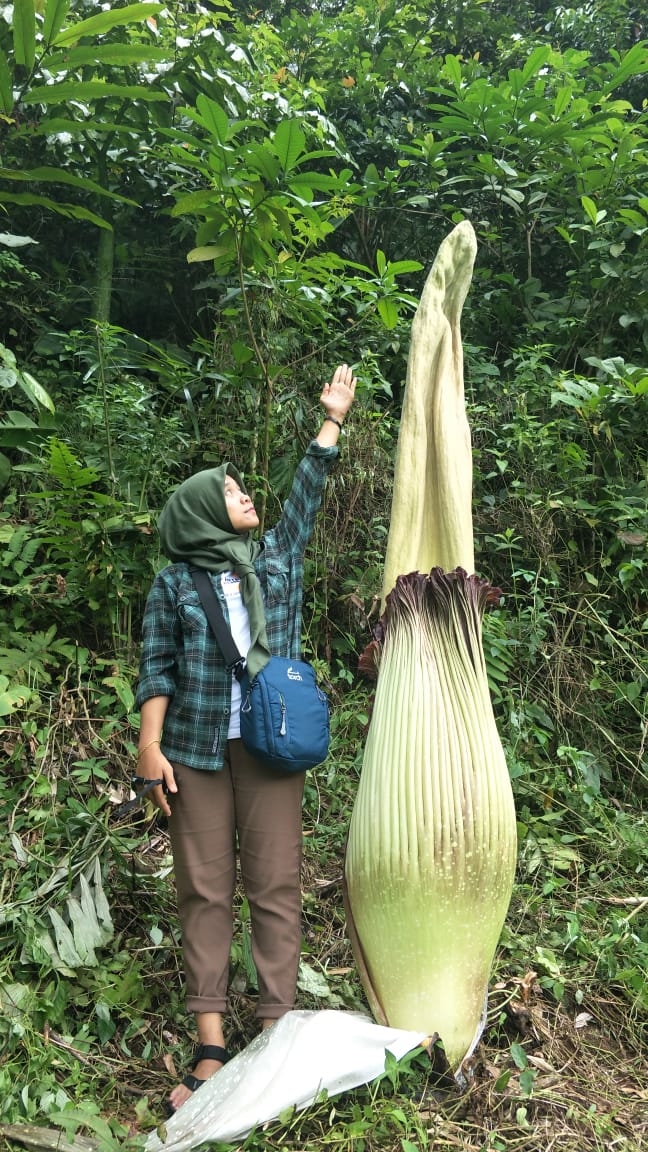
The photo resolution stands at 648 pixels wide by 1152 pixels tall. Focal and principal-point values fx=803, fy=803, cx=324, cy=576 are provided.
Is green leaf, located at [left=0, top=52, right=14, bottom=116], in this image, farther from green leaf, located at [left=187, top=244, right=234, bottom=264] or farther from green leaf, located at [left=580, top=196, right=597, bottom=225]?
green leaf, located at [left=580, top=196, right=597, bottom=225]

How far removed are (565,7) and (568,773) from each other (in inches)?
249

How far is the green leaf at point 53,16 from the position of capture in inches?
76.8

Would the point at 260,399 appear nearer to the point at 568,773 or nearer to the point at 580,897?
the point at 568,773

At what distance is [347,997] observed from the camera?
2.33 meters

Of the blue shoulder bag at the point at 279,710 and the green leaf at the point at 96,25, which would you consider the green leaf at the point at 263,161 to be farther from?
the blue shoulder bag at the point at 279,710

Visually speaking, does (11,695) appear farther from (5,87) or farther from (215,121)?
(215,121)

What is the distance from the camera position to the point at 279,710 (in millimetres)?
2051

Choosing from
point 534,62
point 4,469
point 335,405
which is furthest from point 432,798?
point 534,62

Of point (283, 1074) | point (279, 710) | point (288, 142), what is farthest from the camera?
point (288, 142)

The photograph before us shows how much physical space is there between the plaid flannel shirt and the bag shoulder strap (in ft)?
0.06

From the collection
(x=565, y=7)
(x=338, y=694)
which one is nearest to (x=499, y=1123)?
(x=338, y=694)

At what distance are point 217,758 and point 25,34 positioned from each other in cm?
184

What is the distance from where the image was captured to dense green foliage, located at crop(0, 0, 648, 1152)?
2.29 meters

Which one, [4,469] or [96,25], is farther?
[4,469]
